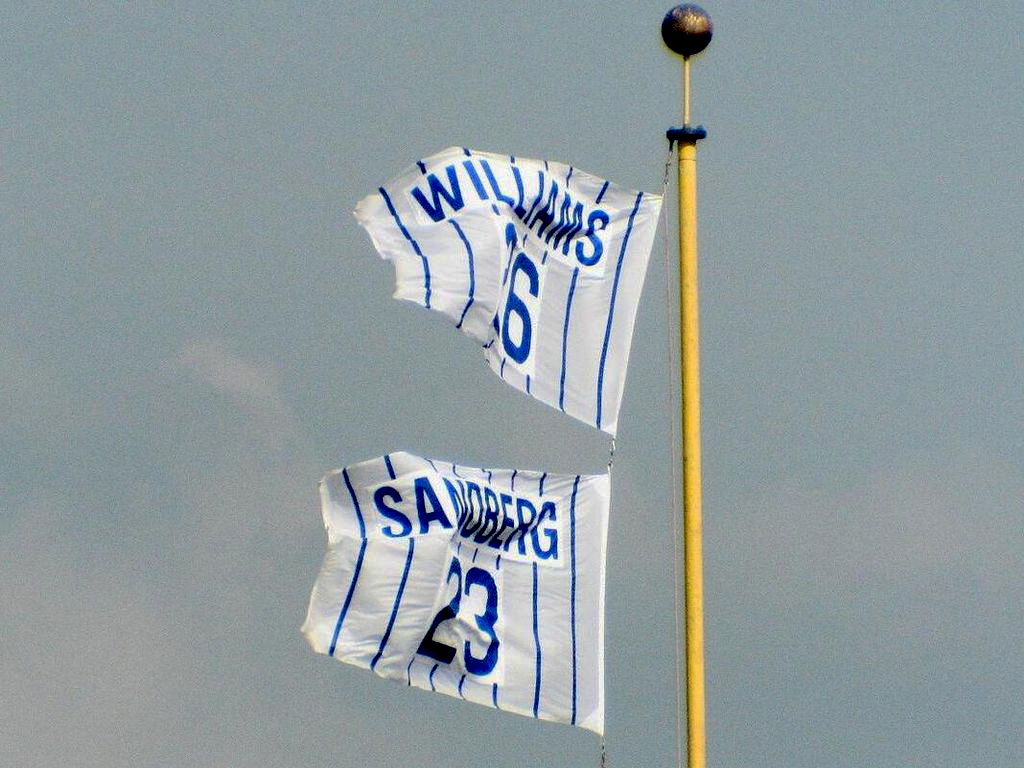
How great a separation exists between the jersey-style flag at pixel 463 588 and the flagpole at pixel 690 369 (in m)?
1.32

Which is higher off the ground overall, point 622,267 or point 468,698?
point 622,267

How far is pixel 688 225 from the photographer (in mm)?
22969

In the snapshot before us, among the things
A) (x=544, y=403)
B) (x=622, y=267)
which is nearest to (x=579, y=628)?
(x=544, y=403)

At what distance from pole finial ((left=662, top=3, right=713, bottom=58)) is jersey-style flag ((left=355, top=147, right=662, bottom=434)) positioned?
1.55 meters

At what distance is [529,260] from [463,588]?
3.33 m

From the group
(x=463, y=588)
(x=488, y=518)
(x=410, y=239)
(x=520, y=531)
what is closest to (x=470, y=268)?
(x=410, y=239)

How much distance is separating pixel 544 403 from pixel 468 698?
294 cm

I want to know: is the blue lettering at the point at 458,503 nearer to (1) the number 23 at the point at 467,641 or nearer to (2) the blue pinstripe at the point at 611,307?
(1) the number 23 at the point at 467,641

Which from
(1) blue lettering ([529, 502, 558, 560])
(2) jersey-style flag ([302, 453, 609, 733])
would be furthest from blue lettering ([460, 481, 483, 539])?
(1) blue lettering ([529, 502, 558, 560])

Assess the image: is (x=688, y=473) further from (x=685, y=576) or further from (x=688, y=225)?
(x=688, y=225)

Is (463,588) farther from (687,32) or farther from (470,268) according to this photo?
(687,32)

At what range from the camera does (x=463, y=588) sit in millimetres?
23016

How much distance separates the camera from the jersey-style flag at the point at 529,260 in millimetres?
23000

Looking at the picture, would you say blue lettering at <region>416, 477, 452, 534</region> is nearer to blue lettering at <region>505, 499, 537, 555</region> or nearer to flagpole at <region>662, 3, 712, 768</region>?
blue lettering at <region>505, 499, 537, 555</region>
